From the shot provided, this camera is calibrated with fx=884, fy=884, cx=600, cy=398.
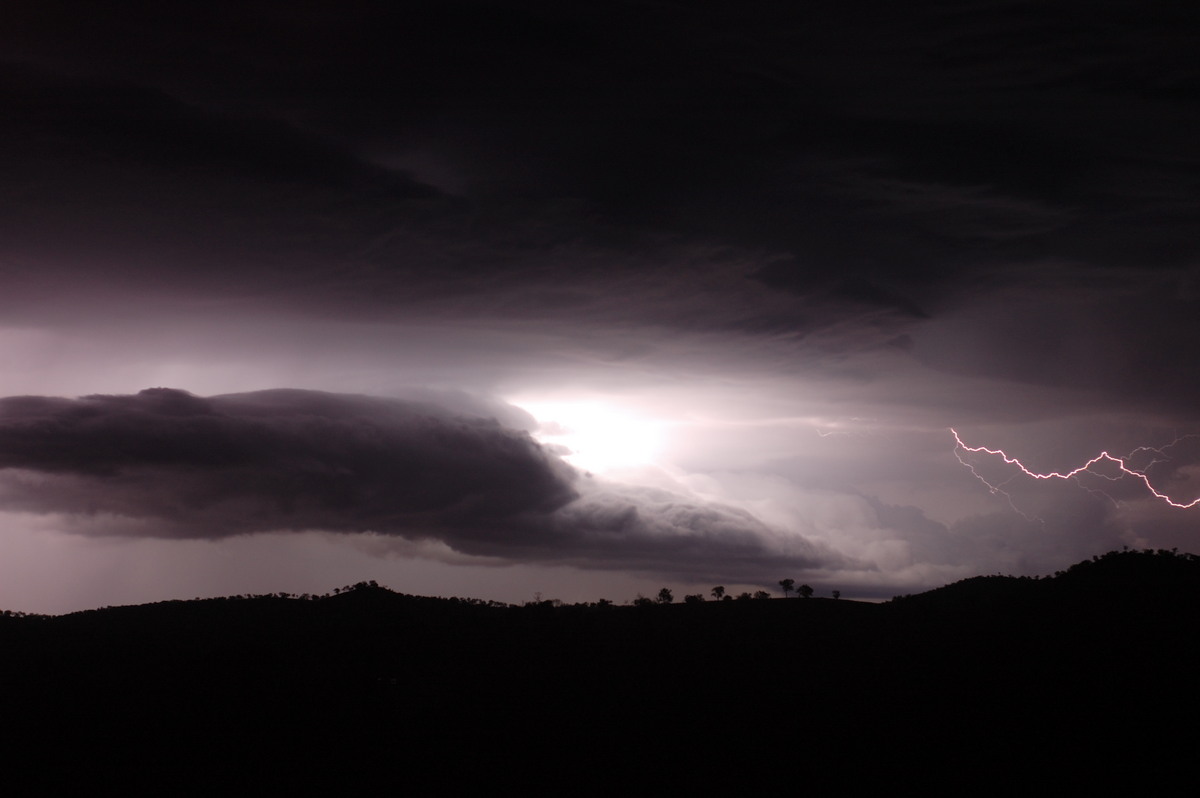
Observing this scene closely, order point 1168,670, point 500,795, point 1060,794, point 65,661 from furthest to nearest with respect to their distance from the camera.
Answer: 1. point 65,661
2. point 1168,670
3. point 500,795
4. point 1060,794

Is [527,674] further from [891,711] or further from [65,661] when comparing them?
[65,661]

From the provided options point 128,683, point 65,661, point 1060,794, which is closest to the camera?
point 1060,794

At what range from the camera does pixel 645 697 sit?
2448 inches

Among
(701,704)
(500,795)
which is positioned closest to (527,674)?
(701,704)

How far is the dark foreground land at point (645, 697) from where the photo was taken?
50531 millimetres

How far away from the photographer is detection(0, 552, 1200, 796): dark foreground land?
50531mm

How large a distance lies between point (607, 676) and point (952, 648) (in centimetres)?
2611

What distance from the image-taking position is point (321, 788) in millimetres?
50469

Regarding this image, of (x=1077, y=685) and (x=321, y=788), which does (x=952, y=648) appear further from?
(x=321, y=788)

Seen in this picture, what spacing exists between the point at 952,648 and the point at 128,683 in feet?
202

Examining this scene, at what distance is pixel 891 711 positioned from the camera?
2250 inches

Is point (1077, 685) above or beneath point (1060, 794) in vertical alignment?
above

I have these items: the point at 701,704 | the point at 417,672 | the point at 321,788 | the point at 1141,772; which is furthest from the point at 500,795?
the point at 1141,772

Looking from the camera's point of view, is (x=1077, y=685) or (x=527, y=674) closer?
(x=1077, y=685)
